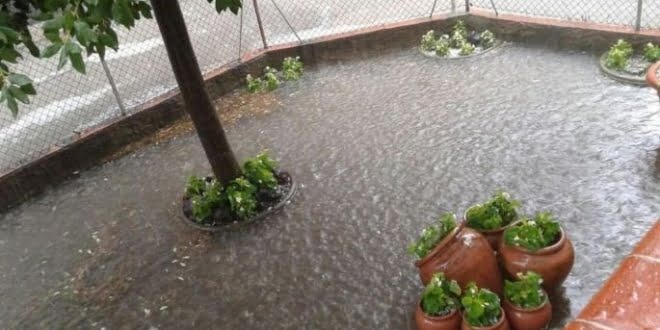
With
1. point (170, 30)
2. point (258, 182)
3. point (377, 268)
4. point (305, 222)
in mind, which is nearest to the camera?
point (377, 268)

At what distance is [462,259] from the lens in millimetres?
3752

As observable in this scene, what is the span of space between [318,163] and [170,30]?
219 cm

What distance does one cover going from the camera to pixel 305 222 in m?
5.51

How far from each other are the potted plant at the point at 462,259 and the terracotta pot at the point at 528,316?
25 cm

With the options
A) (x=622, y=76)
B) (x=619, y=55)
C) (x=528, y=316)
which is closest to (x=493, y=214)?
(x=528, y=316)

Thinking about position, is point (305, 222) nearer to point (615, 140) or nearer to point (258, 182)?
point (258, 182)

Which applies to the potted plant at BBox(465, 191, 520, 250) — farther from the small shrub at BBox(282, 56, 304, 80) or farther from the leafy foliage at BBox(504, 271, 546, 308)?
the small shrub at BBox(282, 56, 304, 80)

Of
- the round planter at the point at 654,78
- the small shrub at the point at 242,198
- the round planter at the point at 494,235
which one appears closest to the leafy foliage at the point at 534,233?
the round planter at the point at 494,235

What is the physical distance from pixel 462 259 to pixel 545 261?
536 millimetres

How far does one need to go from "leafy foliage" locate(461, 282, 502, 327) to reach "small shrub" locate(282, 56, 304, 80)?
18.6ft

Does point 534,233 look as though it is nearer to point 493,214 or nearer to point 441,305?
point 493,214

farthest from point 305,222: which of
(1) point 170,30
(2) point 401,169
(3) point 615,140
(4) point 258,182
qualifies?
(3) point 615,140

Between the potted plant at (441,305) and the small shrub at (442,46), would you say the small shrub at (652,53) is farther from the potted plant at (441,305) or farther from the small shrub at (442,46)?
the potted plant at (441,305)

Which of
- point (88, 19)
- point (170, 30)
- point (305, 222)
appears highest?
point (88, 19)
